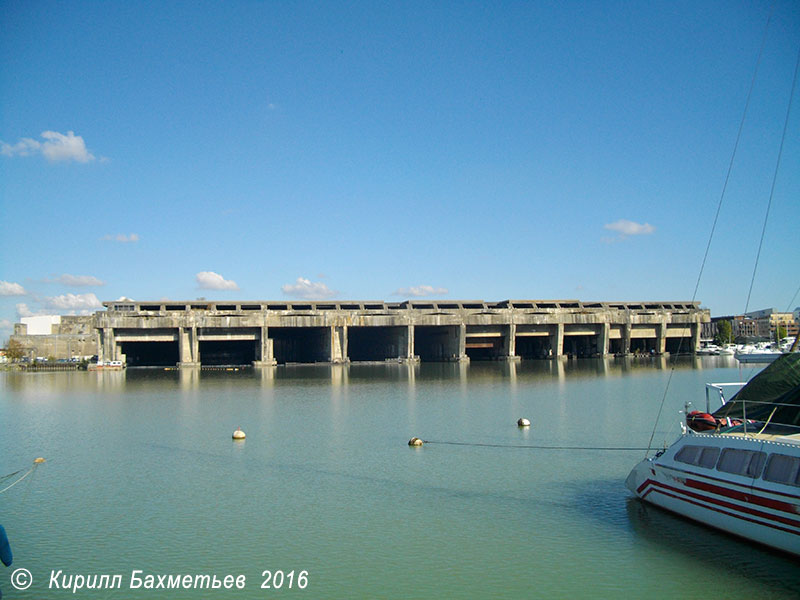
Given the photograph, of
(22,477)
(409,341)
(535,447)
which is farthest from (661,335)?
(22,477)

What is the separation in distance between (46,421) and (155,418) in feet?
21.3

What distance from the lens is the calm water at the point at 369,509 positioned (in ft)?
45.1

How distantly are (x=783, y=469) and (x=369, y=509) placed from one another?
1063 centimetres

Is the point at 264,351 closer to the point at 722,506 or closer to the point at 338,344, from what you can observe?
the point at 338,344

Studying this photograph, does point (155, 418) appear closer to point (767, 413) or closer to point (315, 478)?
point (315, 478)

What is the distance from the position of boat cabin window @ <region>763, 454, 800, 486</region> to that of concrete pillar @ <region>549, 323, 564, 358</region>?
94051 millimetres

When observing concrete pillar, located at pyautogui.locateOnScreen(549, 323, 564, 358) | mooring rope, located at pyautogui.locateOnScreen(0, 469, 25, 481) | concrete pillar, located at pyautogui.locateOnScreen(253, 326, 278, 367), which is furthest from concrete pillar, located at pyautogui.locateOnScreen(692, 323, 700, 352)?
mooring rope, located at pyautogui.locateOnScreen(0, 469, 25, 481)

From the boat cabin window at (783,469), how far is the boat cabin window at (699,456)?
60.9 inches

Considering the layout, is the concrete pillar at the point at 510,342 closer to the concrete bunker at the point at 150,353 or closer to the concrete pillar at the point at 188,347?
the concrete pillar at the point at 188,347

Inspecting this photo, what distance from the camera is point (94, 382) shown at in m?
71.4

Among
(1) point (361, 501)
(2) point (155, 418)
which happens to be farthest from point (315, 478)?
(2) point (155, 418)

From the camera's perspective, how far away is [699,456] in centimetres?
1595

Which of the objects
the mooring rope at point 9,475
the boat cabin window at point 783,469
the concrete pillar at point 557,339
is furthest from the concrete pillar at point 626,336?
the boat cabin window at point 783,469

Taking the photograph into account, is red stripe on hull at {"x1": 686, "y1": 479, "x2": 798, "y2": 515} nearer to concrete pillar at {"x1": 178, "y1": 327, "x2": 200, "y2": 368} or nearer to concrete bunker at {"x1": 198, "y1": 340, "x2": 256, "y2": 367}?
concrete pillar at {"x1": 178, "y1": 327, "x2": 200, "y2": 368}
